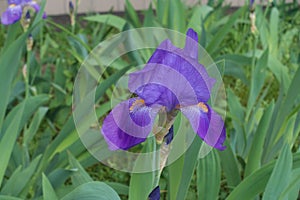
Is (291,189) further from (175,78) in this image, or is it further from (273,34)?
(273,34)

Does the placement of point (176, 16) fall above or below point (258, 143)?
above

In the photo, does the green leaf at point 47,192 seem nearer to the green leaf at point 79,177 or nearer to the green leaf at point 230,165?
the green leaf at point 79,177

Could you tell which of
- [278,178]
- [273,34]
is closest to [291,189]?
[278,178]

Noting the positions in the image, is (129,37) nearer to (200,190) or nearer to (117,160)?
(117,160)

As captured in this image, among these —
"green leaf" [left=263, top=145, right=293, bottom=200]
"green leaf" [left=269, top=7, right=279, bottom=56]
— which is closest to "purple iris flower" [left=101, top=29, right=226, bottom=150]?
"green leaf" [left=263, top=145, right=293, bottom=200]

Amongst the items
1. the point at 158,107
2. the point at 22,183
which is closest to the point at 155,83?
the point at 158,107

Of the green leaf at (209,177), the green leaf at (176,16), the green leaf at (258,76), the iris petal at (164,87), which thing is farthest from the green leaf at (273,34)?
the iris petal at (164,87)
